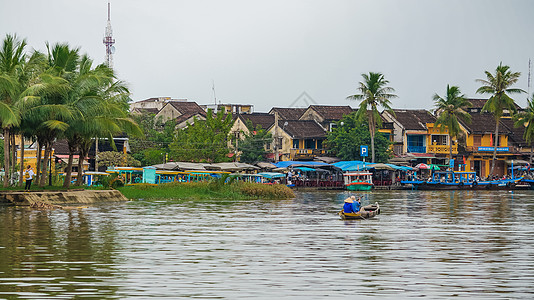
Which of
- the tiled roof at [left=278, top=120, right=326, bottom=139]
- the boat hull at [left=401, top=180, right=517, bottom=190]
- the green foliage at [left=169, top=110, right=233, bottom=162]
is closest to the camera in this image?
the green foliage at [left=169, top=110, right=233, bottom=162]

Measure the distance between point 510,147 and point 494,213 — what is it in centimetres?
5812

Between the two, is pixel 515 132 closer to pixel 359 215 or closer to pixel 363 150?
pixel 363 150

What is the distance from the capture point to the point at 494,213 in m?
39.0

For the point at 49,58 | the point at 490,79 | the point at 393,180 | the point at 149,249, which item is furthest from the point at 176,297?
the point at 490,79

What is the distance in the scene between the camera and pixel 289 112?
322 feet

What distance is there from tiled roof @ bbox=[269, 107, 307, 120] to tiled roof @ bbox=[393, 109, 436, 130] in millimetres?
12093

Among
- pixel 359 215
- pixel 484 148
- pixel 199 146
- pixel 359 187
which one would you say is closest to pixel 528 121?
pixel 484 148

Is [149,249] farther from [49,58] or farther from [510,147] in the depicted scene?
[510,147]

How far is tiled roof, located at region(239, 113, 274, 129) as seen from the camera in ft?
302

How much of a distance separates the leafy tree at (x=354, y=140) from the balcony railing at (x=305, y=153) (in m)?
2.16

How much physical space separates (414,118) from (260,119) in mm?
18608

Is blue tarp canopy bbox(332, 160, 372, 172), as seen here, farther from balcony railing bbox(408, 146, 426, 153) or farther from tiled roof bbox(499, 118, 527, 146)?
tiled roof bbox(499, 118, 527, 146)

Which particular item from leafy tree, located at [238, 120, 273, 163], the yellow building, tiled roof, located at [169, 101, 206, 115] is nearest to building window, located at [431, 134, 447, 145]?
the yellow building

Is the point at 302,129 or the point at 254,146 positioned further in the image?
the point at 302,129
